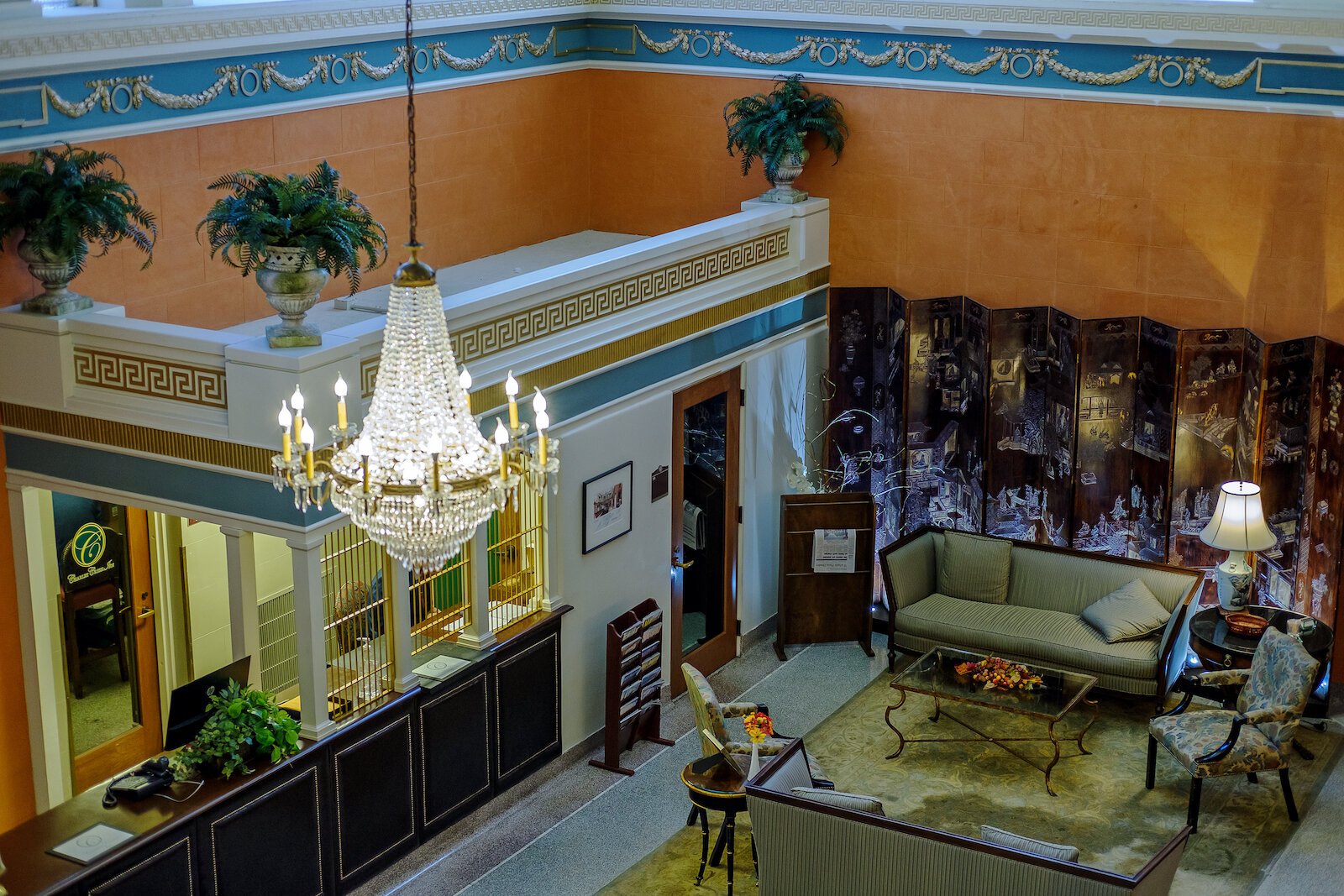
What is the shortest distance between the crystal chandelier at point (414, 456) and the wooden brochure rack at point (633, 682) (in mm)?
4125

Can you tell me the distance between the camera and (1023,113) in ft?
34.8

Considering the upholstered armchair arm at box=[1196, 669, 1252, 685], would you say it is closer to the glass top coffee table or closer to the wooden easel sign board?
the glass top coffee table

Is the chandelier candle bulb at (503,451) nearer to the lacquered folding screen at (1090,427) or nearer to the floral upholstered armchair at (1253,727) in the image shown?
the floral upholstered armchair at (1253,727)

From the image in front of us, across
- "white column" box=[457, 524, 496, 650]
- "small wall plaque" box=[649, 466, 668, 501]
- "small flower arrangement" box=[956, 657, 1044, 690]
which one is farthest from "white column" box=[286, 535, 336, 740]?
"small flower arrangement" box=[956, 657, 1044, 690]

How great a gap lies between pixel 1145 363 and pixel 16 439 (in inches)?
275

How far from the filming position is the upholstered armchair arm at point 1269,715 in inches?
348

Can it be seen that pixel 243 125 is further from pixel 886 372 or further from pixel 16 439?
pixel 886 372

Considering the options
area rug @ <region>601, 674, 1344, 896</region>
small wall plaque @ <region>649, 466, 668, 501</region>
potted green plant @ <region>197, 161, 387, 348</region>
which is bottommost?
area rug @ <region>601, 674, 1344, 896</region>

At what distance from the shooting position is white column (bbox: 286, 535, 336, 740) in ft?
24.8

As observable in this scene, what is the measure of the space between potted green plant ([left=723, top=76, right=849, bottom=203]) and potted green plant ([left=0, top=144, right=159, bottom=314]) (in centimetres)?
456

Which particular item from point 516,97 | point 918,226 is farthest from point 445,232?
point 918,226

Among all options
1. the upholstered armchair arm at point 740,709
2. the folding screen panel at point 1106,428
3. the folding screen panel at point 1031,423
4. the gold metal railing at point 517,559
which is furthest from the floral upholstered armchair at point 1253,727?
the gold metal railing at point 517,559

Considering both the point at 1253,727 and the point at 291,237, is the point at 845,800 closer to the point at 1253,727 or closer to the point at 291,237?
the point at 1253,727

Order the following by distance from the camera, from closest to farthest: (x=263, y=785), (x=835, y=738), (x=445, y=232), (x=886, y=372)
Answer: (x=263, y=785)
(x=835, y=738)
(x=445, y=232)
(x=886, y=372)
